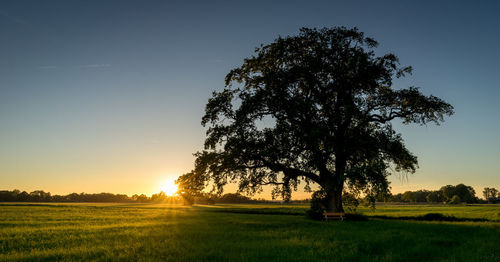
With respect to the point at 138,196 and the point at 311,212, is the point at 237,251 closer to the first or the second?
the point at 311,212

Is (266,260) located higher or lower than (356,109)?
lower

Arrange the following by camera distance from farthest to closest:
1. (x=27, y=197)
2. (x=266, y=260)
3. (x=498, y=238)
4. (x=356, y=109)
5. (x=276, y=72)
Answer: (x=27, y=197), (x=276, y=72), (x=356, y=109), (x=498, y=238), (x=266, y=260)

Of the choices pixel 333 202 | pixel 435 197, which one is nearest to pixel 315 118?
pixel 333 202

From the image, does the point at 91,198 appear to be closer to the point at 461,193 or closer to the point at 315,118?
the point at 315,118

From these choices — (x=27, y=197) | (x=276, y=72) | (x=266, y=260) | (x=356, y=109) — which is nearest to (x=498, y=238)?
(x=266, y=260)

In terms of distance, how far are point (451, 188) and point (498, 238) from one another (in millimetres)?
177249

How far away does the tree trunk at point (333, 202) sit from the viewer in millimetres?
27859

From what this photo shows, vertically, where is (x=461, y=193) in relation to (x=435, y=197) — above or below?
above

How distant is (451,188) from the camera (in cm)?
16162

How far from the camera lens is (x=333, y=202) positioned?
1103 inches

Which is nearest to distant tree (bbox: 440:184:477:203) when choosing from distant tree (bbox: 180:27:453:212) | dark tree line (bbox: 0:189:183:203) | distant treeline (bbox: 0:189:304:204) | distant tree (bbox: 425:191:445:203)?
distant tree (bbox: 425:191:445:203)

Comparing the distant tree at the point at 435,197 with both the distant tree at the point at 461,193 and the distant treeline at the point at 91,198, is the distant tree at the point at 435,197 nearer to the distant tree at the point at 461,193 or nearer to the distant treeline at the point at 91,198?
the distant tree at the point at 461,193

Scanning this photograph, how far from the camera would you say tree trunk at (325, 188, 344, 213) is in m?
27.9

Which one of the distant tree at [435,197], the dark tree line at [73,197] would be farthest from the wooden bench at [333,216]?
the distant tree at [435,197]
